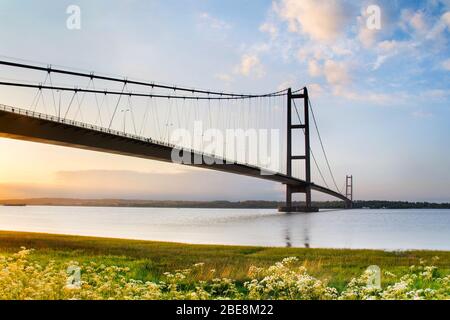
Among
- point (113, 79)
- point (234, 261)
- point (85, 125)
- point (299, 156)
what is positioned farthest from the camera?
point (299, 156)

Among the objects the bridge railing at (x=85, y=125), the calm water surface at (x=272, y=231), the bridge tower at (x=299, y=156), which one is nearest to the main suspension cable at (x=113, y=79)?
the bridge railing at (x=85, y=125)

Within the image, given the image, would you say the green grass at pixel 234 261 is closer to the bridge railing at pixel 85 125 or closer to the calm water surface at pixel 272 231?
the calm water surface at pixel 272 231

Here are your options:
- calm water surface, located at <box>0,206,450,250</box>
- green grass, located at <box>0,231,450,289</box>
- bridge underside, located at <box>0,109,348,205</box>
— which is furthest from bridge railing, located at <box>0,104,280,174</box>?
green grass, located at <box>0,231,450,289</box>

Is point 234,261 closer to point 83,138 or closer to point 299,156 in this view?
point 83,138

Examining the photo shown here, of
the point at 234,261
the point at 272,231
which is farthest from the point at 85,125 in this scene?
the point at 234,261

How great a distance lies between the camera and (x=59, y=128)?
40.8m

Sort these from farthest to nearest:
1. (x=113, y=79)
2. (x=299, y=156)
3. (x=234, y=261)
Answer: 1. (x=299, y=156)
2. (x=113, y=79)
3. (x=234, y=261)

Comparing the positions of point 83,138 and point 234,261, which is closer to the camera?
point 234,261

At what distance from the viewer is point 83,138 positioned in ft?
142

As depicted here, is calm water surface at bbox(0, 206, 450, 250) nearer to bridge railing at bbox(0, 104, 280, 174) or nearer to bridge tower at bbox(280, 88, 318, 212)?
bridge railing at bbox(0, 104, 280, 174)

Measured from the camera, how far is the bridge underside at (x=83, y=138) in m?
36.8

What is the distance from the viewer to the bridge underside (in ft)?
121
